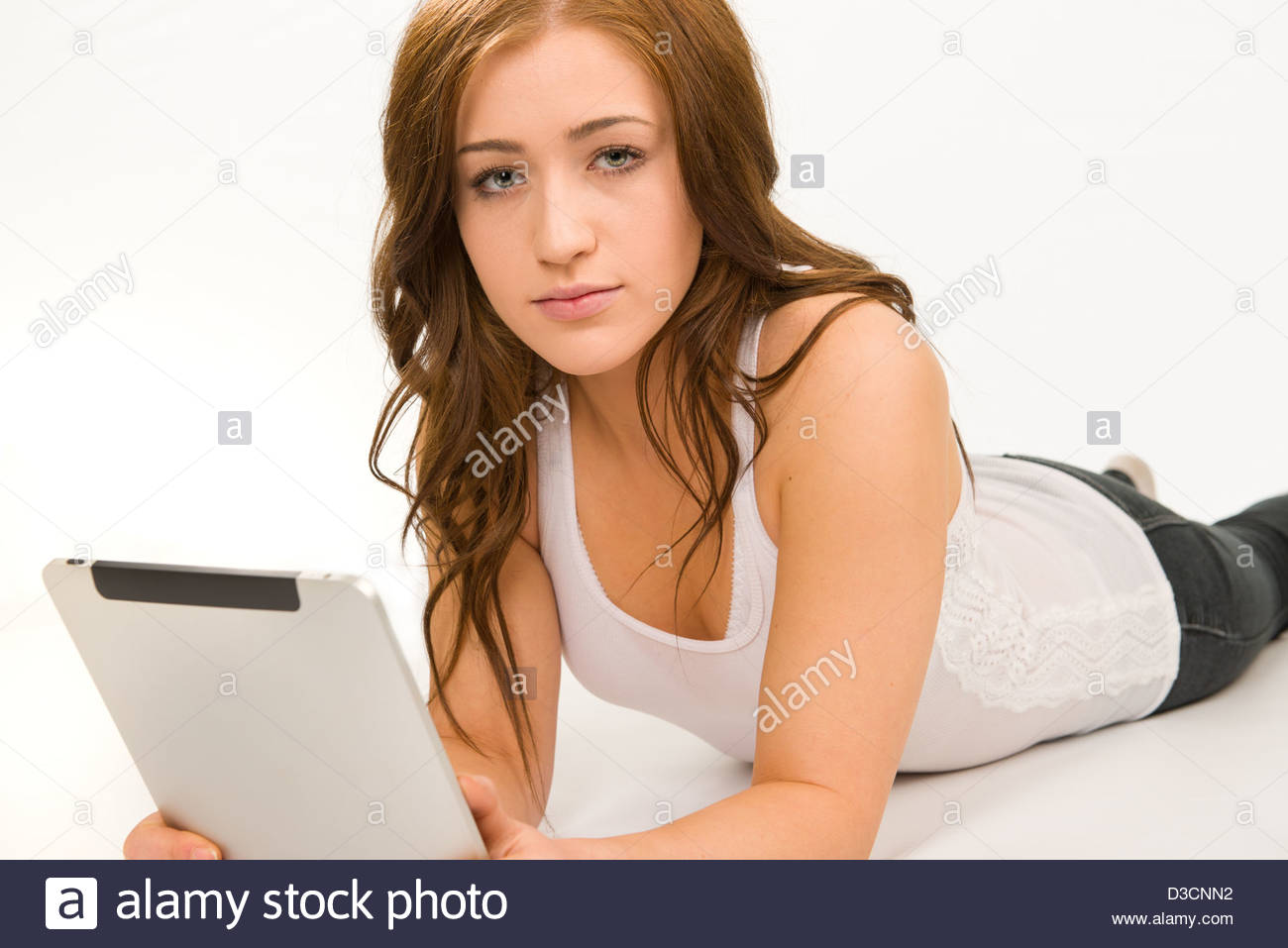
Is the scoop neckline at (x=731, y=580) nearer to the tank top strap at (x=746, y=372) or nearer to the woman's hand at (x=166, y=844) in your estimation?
the tank top strap at (x=746, y=372)

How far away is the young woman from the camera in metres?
1.20

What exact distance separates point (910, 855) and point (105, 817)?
1114mm

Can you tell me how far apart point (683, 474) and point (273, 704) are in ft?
2.12

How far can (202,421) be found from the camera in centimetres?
274

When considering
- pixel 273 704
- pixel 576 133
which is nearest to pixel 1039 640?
pixel 576 133

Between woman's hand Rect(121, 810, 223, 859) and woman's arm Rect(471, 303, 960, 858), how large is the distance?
364mm

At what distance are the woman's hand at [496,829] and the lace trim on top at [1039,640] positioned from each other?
65cm

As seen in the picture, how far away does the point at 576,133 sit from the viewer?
Result: 3.90ft

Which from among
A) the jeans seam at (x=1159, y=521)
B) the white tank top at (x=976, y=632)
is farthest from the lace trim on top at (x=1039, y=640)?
the jeans seam at (x=1159, y=521)

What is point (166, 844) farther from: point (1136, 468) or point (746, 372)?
point (1136, 468)

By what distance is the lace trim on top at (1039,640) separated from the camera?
5.00 feet

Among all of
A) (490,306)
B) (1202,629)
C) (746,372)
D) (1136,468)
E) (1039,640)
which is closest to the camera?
(746,372)

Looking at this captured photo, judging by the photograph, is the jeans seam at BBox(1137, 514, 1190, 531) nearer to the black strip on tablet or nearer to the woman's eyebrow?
the woman's eyebrow

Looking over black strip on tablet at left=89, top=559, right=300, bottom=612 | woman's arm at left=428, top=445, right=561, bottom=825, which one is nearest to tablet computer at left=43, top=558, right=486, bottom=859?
black strip on tablet at left=89, top=559, right=300, bottom=612
